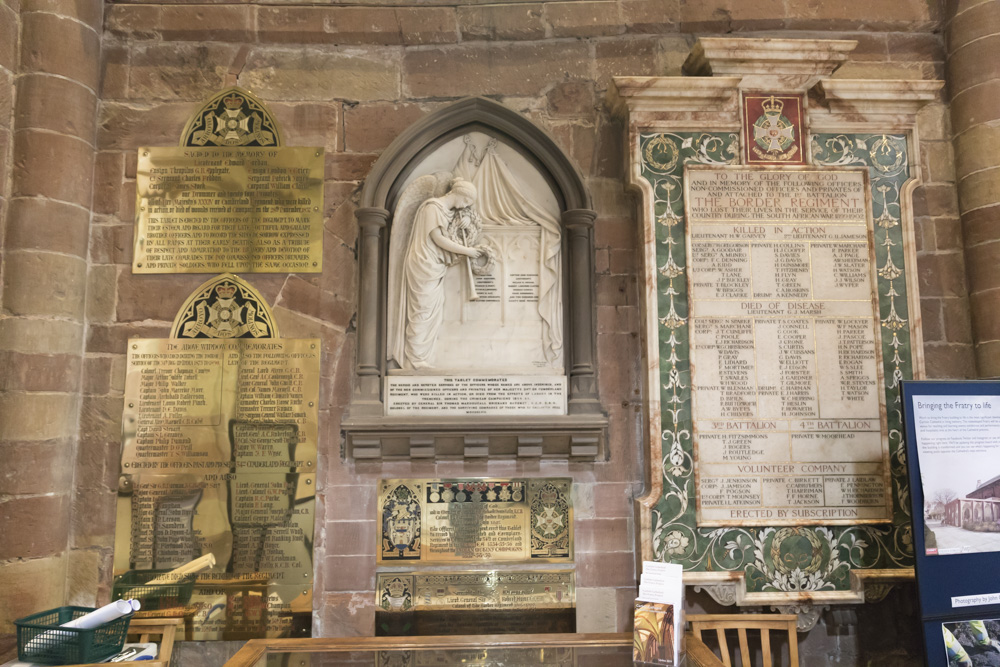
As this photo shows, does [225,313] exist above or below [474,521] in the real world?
above

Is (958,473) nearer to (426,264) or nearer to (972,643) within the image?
(972,643)

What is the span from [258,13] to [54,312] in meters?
2.02

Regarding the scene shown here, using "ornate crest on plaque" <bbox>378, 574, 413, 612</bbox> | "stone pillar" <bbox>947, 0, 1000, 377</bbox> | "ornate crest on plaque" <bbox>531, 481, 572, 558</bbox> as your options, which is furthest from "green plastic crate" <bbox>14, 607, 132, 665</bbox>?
"stone pillar" <bbox>947, 0, 1000, 377</bbox>

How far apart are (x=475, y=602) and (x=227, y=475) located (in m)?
1.48

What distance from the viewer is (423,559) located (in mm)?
3814

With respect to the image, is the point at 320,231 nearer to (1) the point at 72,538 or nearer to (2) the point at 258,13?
(2) the point at 258,13

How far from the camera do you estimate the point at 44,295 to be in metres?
3.77

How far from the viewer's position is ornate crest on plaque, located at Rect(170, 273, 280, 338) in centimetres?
397

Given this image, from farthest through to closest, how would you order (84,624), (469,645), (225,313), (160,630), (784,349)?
(225,313) < (784,349) < (160,630) < (84,624) < (469,645)

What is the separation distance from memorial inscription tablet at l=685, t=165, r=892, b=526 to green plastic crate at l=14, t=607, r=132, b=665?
283cm

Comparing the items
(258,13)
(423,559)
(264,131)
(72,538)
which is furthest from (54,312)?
(423,559)

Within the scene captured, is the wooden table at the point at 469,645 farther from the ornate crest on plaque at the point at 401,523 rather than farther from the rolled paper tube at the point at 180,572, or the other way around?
the rolled paper tube at the point at 180,572

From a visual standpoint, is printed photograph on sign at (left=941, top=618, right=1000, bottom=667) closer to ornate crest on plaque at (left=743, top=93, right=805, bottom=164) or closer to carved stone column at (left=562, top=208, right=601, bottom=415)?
carved stone column at (left=562, top=208, right=601, bottom=415)

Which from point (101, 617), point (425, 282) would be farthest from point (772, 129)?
point (101, 617)
